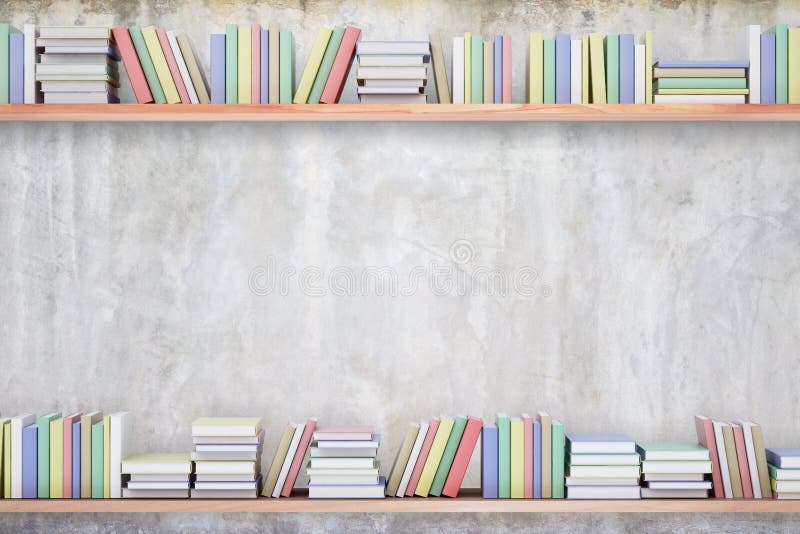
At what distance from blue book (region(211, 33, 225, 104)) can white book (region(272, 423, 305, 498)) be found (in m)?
1.18

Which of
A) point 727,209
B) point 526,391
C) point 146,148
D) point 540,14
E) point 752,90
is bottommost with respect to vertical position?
point 526,391

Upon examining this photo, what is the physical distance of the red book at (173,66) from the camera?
2.45m

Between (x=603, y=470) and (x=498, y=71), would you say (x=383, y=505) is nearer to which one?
(x=603, y=470)

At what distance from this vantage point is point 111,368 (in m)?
2.69

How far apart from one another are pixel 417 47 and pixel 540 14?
0.60 metres

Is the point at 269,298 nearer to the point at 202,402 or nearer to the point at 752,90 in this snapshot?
the point at 202,402

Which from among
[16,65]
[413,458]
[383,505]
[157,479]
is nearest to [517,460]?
[413,458]

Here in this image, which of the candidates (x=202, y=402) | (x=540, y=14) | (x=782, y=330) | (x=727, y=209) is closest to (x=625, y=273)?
(x=727, y=209)

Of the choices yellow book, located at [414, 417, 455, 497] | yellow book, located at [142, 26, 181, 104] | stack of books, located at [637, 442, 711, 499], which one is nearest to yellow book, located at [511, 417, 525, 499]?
yellow book, located at [414, 417, 455, 497]

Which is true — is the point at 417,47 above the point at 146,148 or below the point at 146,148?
above

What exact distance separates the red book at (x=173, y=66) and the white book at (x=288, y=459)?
1.22m

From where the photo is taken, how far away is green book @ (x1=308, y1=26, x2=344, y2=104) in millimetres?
2480

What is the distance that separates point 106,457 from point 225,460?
42 cm

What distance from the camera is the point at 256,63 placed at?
2459mm
